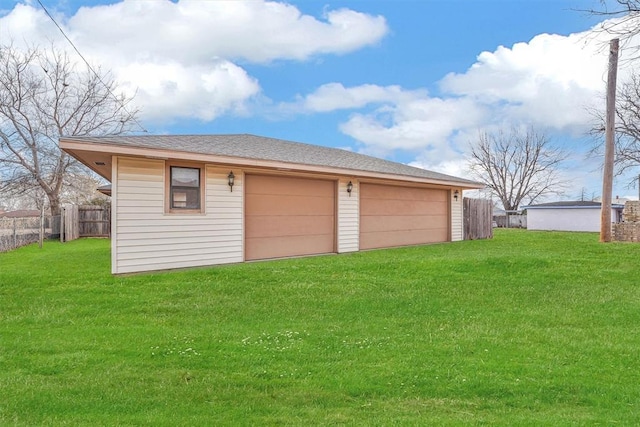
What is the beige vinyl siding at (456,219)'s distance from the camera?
15234mm

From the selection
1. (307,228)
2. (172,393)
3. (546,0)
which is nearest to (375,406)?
(172,393)

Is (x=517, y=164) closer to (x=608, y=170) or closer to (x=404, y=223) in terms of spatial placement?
(x=608, y=170)

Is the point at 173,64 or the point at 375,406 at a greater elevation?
the point at 173,64

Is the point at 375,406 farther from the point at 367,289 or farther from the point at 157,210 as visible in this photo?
the point at 157,210

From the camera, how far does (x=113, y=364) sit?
3633 mm

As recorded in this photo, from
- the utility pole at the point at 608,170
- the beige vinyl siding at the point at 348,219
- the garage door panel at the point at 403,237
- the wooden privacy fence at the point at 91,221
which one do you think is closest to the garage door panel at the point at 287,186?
the beige vinyl siding at the point at 348,219

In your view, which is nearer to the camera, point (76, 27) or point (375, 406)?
point (375, 406)

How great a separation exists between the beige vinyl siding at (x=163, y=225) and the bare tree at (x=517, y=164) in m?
33.6

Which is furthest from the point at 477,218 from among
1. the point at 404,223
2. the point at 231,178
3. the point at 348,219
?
the point at 231,178

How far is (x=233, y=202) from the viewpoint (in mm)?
9297

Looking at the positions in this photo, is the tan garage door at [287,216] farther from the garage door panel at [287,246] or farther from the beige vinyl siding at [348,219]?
the beige vinyl siding at [348,219]

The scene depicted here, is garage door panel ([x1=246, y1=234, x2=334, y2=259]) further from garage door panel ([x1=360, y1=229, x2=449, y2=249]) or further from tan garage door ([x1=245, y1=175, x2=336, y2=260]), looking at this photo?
garage door panel ([x1=360, y1=229, x2=449, y2=249])

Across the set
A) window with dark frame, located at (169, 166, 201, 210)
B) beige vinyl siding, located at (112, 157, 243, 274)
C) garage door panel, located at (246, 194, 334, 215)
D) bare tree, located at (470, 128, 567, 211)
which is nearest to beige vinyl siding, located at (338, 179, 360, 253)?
garage door panel, located at (246, 194, 334, 215)

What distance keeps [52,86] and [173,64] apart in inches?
536
